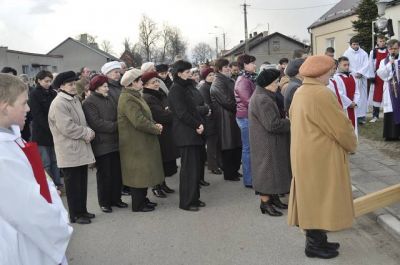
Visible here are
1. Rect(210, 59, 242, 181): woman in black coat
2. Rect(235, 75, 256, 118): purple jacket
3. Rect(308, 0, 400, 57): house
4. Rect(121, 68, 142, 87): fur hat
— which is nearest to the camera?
Rect(121, 68, 142, 87): fur hat

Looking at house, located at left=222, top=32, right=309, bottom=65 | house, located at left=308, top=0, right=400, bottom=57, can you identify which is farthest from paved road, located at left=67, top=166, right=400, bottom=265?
house, located at left=222, top=32, right=309, bottom=65

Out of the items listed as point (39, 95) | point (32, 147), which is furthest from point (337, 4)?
point (32, 147)

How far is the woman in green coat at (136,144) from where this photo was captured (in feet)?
20.9

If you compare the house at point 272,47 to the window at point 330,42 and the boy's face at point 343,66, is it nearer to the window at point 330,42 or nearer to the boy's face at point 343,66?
the window at point 330,42

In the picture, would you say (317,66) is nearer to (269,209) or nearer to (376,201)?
(376,201)

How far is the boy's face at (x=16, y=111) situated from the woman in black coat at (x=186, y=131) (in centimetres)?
390

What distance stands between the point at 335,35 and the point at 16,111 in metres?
37.0

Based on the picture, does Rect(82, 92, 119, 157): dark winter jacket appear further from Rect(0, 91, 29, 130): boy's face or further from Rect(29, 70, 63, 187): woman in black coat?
Rect(0, 91, 29, 130): boy's face

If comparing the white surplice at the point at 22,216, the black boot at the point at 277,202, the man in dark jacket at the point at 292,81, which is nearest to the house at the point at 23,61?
the man in dark jacket at the point at 292,81

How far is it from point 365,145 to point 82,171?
249 inches

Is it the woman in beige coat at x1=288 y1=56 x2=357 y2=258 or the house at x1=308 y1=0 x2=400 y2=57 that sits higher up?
the house at x1=308 y1=0 x2=400 y2=57

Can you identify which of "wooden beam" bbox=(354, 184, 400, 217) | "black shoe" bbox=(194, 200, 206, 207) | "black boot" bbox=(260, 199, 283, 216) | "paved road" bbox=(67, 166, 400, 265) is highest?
"wooden beam" bbox=(354, 184, 400, 217)

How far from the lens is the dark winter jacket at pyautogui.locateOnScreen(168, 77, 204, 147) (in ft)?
20.6

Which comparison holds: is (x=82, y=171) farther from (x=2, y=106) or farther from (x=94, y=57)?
(x=94, y=57)
